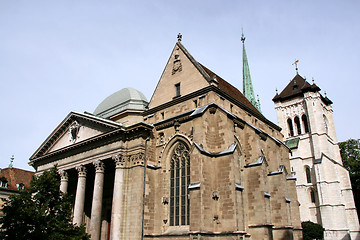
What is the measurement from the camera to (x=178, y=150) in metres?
21.5

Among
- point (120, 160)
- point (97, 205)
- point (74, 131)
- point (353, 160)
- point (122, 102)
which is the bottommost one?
point (97, 205)

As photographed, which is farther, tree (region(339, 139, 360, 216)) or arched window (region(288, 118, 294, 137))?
arched window (region(288, 118, 294, 137))

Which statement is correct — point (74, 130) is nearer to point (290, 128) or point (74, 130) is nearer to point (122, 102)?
point (122, 102)

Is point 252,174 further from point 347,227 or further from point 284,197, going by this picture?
point 347,227

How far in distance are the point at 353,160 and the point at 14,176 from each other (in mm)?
53254

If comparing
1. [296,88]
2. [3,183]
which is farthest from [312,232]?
[3,183]

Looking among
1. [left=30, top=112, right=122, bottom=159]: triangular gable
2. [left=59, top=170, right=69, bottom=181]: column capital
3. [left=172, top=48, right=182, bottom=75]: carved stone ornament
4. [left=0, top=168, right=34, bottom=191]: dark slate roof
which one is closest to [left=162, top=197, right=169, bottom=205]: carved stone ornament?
[left=30, top=112, right=122, bottom=159]: triangular gable

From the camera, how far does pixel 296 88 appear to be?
2100 inches

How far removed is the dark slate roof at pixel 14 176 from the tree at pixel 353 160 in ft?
159

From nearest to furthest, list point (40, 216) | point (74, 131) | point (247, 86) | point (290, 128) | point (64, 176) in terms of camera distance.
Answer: point (40, 216) → point (64, 176) → point (74, 131) → point (290, 128) → point (247, 86)

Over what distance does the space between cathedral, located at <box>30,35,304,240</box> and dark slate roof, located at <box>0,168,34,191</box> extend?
791 inches

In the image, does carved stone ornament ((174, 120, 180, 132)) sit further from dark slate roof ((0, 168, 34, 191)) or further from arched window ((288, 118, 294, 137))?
arched window ((288, 118, 294, 137))

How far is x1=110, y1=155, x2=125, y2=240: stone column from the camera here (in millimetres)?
20031

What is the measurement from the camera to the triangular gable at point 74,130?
2405cm
